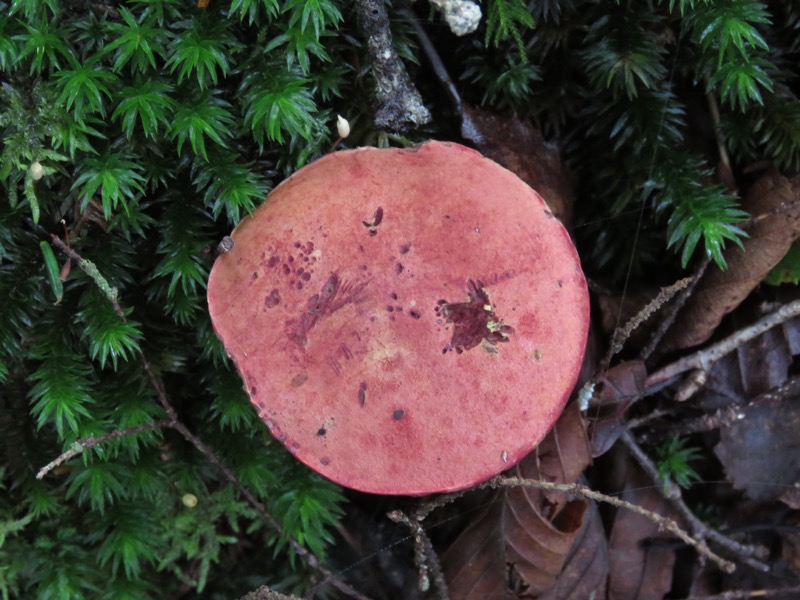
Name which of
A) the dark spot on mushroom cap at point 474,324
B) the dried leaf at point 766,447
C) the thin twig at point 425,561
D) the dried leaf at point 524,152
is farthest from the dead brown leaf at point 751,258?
the thin twig at point 425,561

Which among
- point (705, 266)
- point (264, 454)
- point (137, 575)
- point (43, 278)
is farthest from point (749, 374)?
point (43, 278)

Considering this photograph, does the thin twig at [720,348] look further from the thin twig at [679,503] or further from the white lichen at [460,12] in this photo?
the white lichen at [460,12]

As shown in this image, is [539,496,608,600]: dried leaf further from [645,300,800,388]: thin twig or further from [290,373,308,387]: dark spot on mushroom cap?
[290,373,308,387]: dark spot on mushroom cap

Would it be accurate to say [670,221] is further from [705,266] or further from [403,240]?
[403,240]

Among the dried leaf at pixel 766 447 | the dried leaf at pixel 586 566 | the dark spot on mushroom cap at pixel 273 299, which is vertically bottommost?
the dried leaf at pixel 586 566

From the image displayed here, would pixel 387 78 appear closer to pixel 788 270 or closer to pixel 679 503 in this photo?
pixel 788 270
